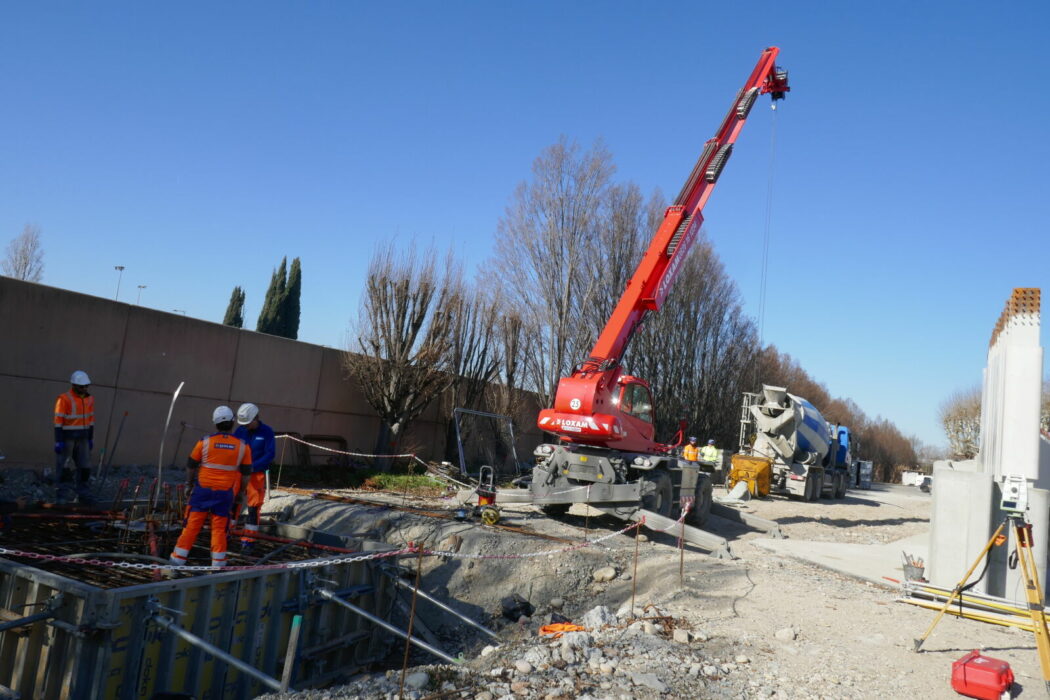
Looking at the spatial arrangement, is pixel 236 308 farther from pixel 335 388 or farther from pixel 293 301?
pixel 335 388

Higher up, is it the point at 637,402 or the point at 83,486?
the point at 637,402

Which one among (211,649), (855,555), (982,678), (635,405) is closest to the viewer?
(211,649)

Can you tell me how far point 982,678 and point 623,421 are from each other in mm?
7330

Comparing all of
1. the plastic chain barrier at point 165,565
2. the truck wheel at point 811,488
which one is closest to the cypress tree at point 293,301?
the truck wheel at point 811,488

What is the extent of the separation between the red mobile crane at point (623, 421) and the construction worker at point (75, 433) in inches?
261

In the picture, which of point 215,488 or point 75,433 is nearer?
point 215,488

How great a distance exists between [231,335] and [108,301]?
2.63 metres

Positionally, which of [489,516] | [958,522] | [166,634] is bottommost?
[166,634]

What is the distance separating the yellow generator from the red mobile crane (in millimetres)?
7834

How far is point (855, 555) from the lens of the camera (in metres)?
12.8

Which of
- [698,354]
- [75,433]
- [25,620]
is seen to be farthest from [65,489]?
[698,354]

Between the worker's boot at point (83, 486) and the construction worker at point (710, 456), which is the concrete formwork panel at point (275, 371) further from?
the construction worker at point (710, 456)

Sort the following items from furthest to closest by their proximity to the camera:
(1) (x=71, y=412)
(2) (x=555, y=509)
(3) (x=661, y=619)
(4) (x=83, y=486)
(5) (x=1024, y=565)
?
(2) (x=555, y=509)
(4) (x=83, y=486)
(1) (x=71, y=412)
(3) (x=661, y=619)
(5) (x=1024, y=565)

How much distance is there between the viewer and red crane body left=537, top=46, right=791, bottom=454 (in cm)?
1198
